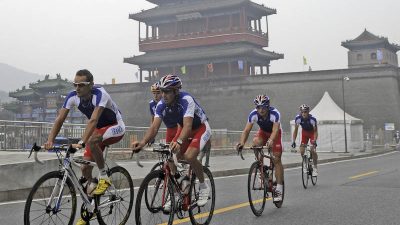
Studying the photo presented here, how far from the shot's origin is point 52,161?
9008 millimetres

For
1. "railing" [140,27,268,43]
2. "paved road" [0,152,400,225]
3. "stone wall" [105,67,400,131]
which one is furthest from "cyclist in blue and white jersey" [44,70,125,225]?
"railing" [140,27,268,43]

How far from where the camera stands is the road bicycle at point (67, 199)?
4285mm

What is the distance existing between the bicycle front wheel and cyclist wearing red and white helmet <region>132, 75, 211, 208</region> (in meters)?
0.81

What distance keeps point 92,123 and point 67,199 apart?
80 cm

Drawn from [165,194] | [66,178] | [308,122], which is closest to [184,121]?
[165,194]

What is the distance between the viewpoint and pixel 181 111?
522 centimetres

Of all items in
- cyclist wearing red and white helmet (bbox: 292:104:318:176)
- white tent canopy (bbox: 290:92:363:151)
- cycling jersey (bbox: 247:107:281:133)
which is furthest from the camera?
white tent canopy (bbox: 290:92:363:151)

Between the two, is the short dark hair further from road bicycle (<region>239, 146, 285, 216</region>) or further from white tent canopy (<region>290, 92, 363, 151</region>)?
white tent canopy (<region>290, 92, 363, 151</region>)

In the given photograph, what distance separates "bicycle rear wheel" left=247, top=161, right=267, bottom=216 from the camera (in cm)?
639

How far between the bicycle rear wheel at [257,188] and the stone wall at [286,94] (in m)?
41.6

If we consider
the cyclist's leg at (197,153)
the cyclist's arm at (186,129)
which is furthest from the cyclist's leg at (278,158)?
the cyclist's arm at (186,129)

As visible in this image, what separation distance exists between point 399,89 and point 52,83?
41619 mm

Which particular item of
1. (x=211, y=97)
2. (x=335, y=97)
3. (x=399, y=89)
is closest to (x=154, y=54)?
(x=211, y=97)

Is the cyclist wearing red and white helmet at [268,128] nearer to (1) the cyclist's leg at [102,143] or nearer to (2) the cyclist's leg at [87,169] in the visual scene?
(1) the cyclist's leg at [102,143]
